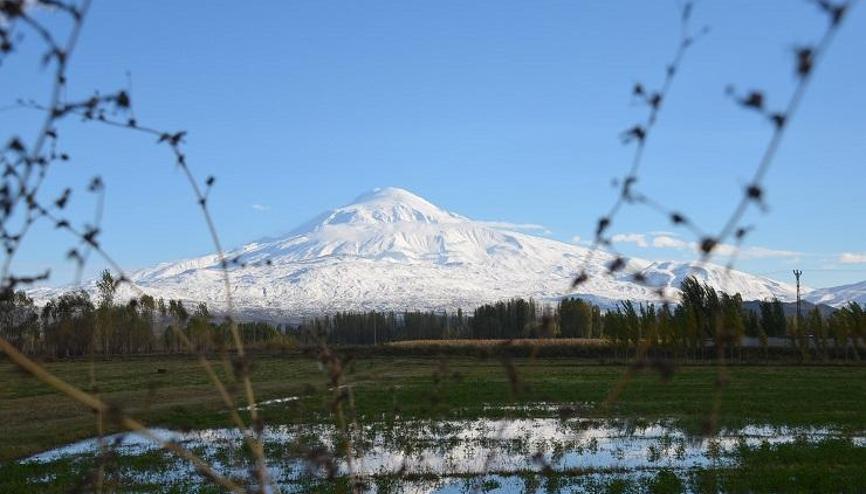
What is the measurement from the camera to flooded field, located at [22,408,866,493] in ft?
53.4

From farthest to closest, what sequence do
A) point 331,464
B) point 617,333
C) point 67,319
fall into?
point 617,333
point 67,319
point 331,464

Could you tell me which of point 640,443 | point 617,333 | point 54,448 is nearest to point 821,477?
point 640,443

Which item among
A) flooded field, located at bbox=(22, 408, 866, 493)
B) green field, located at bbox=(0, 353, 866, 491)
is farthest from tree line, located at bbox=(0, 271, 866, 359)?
flooded field, located at bbox=(22, 408, 866, 493)

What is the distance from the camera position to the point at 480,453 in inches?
765

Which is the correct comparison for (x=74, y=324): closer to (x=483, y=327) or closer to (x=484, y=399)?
(x=484, y=399)

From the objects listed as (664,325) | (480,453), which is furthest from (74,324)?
(664,325)

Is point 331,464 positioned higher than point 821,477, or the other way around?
point 331,464

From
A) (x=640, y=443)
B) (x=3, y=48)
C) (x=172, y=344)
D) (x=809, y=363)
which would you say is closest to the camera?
(x=3, y=48)

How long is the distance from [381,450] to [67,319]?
17.4 meters

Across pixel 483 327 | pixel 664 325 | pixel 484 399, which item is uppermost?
pixel 483 327

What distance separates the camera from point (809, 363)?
59.9 metres

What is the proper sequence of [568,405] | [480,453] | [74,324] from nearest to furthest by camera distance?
[74,324]
[568,405]
[480,453]

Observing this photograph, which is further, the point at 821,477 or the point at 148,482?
the point at 148,482

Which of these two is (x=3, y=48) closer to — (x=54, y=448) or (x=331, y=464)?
(x=331, y=464)
